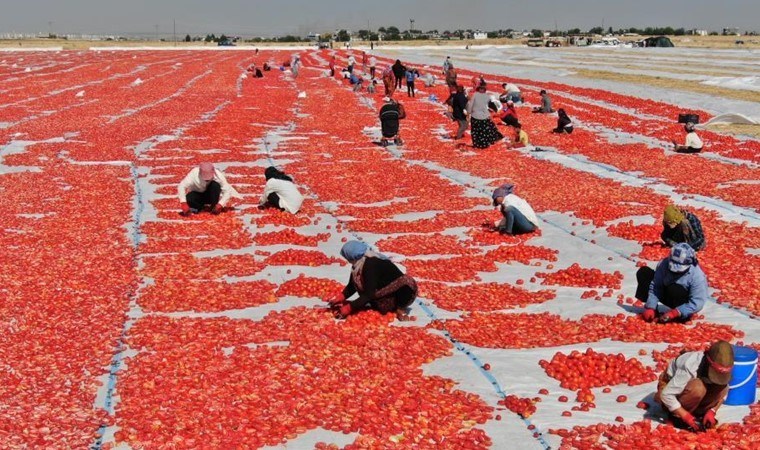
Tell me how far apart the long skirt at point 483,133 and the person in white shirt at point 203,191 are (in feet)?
40.8

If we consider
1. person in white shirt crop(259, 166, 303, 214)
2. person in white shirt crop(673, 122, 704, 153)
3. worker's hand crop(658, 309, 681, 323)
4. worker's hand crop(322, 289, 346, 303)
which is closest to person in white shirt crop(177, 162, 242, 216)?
person in white shirt crop(259, 166, 303, 214)

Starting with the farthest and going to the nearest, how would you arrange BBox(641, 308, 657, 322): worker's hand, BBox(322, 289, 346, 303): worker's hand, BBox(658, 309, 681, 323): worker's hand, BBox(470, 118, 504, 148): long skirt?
BBox(470, 118, 504, 148): long skirt
BBox(322, 289, 346, 303): worker's hand
BBox(641, 308, 657, 322): worker's hand
BBox(658, 309, 681, 323): worker's hand

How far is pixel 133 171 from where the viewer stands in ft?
77.6

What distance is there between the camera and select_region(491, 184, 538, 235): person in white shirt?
15.6 m

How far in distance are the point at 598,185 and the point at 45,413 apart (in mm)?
16285

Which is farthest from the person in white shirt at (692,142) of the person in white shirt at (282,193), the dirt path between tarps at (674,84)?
the dirt path between tarps at (674,84)

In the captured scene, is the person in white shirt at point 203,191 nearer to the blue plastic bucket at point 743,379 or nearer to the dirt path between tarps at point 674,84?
the blue plastic bucket at point 743,379

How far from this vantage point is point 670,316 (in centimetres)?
1029

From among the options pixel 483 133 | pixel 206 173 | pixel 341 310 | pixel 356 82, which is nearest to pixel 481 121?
pixel 483 133

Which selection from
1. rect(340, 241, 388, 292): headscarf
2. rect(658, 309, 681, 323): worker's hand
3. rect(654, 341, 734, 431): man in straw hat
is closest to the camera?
rect(654, 341, 734, 431): man in straw hat

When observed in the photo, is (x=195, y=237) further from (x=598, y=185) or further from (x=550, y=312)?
(x=598, y=185)

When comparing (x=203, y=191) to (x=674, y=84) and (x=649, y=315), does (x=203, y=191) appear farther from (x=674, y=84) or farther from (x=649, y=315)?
(x=674, y=84)

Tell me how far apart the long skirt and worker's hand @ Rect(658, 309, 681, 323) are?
1796 cm

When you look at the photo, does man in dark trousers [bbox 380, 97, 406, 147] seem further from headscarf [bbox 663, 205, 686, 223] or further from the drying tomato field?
headscarf [bbox 663, 205, 686, 223]
